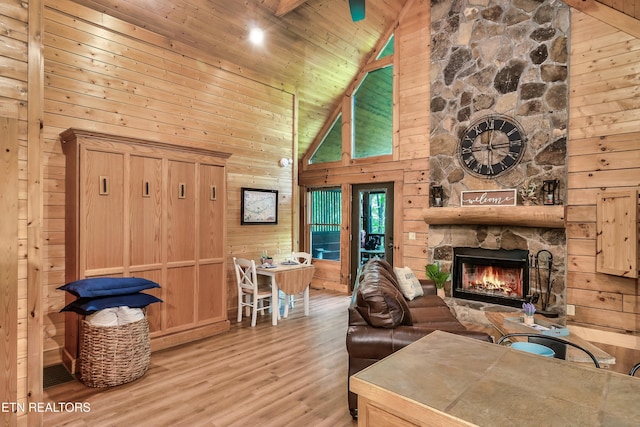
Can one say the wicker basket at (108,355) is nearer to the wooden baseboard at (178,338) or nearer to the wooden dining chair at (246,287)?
the wooden baseboard at (178,338)

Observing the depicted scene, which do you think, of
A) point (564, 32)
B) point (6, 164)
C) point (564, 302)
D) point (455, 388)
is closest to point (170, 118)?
point (6, 164)

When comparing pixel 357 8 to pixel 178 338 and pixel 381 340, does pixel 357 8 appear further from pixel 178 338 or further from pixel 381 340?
pixel 178 338

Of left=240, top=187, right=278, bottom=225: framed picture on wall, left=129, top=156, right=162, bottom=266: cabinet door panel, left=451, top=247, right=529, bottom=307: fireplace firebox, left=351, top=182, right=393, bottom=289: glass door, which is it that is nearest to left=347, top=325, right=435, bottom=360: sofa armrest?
left=129, top=156, right=162, bottom=266: cabinet door panel

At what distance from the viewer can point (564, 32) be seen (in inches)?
163

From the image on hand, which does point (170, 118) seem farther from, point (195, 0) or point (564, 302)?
point (564, 302)

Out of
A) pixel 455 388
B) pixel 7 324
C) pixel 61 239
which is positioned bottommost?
pixel 7 324

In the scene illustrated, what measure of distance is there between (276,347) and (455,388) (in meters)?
3.05

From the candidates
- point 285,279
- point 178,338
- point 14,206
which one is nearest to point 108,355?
point 178,338

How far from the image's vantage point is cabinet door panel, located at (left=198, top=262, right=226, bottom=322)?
414cm

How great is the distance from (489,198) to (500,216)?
0.37 meters

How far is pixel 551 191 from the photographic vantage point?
4.16 metres

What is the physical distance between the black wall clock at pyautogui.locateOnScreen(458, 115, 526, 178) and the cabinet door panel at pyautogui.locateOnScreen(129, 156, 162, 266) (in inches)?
155

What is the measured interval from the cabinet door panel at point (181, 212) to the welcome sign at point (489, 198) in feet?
11.7

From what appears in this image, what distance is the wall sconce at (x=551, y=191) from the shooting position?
4.14 m
